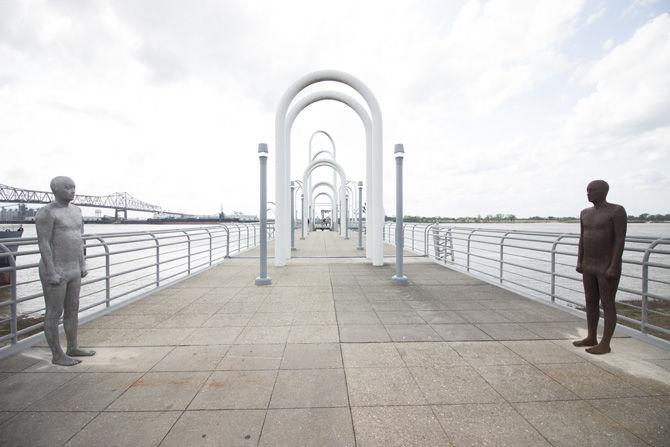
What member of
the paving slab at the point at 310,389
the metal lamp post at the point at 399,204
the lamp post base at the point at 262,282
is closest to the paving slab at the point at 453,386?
the paving slab at the point at 310,389

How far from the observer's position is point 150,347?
3.44 m

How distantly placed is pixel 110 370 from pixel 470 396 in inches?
118

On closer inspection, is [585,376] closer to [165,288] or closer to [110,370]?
[110,370]

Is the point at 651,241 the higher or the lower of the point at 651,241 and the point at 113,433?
the higher

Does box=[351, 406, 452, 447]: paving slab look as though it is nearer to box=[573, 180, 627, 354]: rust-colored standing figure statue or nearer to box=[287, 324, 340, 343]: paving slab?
box=[287, 324, 340, 343]: paving slab

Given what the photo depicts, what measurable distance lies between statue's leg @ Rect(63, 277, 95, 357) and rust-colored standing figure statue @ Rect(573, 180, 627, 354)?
489 centimetres

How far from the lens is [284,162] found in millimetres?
8773

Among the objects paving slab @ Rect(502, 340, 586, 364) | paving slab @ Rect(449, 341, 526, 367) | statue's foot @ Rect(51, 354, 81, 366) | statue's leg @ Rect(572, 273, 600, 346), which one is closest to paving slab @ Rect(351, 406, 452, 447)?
paving slab @ Rect(449, 341, 526, 367)

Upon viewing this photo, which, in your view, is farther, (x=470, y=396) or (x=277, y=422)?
(x=470, y=396)

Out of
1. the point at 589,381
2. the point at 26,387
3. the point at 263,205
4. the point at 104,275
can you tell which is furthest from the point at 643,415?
the point at 104,275

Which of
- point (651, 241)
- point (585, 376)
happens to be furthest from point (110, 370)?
point (651, 241)

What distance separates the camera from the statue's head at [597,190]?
323cm

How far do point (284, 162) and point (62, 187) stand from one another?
236 inches

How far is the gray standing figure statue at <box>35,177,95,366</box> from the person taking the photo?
2.89 meters
